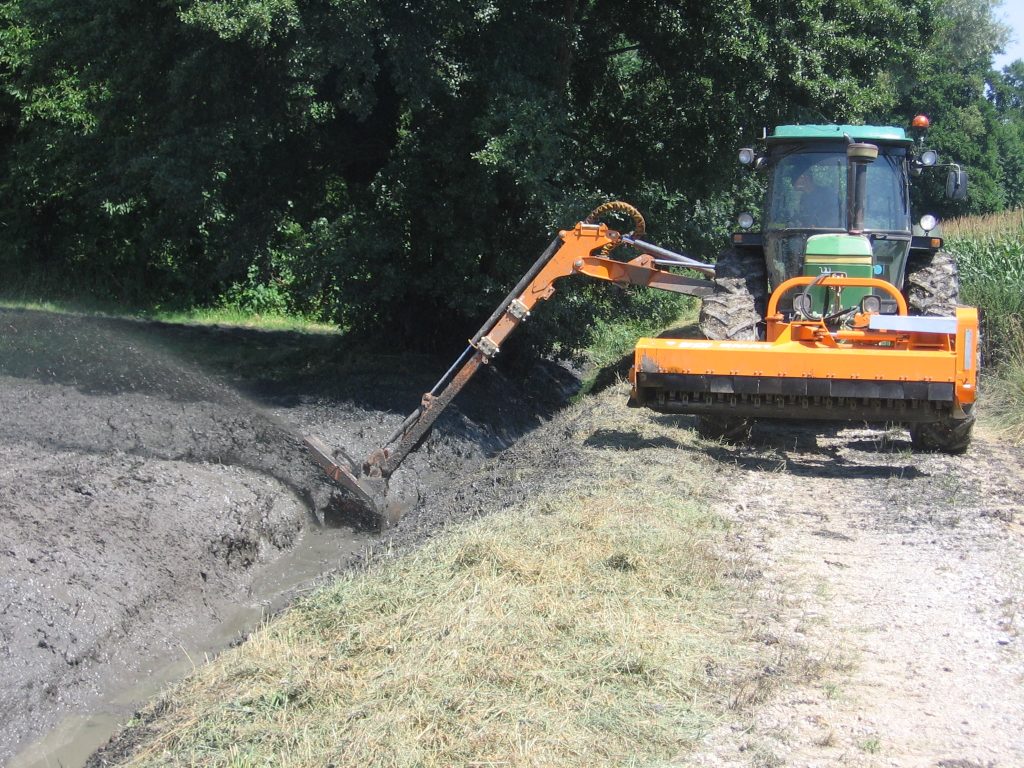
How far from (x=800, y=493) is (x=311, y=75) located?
650cm

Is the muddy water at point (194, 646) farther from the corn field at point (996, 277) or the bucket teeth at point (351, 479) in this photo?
the corn field at point (996, 277)

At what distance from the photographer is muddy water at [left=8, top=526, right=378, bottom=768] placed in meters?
6.34

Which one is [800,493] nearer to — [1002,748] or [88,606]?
[1002,748]

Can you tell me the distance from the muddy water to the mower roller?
0.53 m

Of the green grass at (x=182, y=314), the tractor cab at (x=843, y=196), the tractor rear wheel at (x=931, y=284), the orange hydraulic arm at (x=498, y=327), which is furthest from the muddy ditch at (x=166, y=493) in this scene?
the green grass at (x=182, y=314)

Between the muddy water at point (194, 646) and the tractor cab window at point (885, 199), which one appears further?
the tractor cab window at point (885, 199)

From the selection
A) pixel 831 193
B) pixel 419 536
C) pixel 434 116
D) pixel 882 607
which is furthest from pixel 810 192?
pixel 882 607

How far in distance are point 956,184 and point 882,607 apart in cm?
508

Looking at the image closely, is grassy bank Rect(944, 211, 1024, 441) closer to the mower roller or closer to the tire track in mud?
the mower roller

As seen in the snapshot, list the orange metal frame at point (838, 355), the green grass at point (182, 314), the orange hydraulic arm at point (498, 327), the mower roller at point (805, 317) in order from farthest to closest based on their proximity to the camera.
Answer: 1. the green grass at point (182, 314)
2. the orange hydraulic arm at point (498, 327)
3. the mower roller at point (805, 317)
4. the orange metal frame at point (838, 355)

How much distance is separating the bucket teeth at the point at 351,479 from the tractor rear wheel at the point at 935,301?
4798 millimetres

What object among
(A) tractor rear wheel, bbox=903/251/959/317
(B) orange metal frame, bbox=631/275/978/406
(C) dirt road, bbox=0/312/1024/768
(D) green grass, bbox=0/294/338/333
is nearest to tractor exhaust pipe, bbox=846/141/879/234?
(A) tractor rear wheel, bbox=903/251/959/317

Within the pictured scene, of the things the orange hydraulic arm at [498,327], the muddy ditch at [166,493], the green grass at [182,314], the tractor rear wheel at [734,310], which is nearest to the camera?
the muddy ditch at [166,493]

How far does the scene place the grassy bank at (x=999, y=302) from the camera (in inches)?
495
